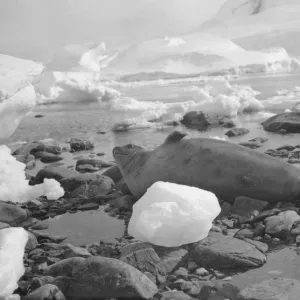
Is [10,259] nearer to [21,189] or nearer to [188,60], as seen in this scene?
[21,189]

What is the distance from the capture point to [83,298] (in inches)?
106

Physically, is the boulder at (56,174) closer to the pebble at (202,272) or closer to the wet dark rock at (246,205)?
the wet dark rock at (246,205)

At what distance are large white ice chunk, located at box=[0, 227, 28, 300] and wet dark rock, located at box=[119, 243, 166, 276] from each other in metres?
0.62

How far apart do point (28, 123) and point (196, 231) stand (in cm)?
1136

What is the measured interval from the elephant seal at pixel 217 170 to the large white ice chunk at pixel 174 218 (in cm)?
83

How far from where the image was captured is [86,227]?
159 inches

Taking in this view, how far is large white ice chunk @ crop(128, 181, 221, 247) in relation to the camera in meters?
3.22

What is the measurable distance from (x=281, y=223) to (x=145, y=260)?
1.12m

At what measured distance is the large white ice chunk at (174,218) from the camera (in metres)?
3.22

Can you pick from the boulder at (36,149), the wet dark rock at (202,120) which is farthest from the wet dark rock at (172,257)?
the wet dark rock at (202,120)

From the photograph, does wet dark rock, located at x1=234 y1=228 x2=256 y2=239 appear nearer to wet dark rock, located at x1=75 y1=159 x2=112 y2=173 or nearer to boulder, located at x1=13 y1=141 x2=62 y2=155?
wet dark rock, located at x1=75 y1=159 x2=112 y2=173

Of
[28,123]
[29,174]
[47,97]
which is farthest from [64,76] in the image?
[29,174]

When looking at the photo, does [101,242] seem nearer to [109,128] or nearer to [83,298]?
[83,298]

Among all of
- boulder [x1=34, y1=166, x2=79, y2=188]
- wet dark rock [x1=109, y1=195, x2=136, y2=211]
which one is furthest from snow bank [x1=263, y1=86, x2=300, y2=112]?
wet dark rock [x1=109, y1=195, x2=136, y2=211]
